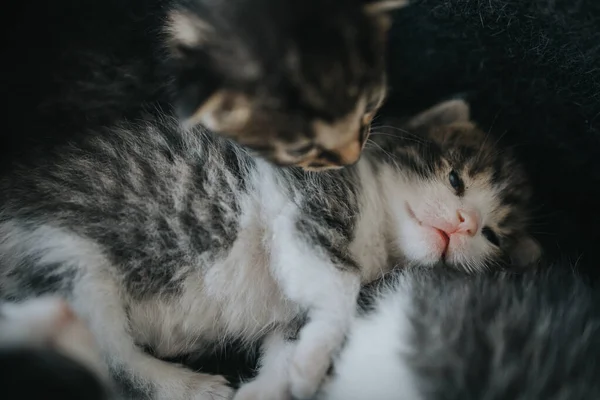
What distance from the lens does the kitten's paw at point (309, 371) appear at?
121 cm

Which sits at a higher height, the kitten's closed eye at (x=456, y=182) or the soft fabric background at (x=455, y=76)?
the soft fabric background at (x=455, y=76)

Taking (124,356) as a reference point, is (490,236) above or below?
below

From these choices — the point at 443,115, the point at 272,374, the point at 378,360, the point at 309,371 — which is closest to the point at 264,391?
the point at 272,374

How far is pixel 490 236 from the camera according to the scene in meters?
1.52

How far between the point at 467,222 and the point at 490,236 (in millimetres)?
177

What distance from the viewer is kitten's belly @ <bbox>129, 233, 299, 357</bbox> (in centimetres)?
133

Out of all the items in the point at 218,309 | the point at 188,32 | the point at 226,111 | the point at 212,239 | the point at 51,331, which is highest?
the point at 188,32

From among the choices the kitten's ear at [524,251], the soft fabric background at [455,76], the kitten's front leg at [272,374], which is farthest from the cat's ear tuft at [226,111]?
the kitten's ear at [524,251]

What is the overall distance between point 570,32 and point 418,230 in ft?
1.87

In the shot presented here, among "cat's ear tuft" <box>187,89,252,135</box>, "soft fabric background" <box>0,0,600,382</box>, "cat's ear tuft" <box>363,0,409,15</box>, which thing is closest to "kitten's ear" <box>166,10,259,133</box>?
"cat's ear tuft" <box>187,89,252,135</box>

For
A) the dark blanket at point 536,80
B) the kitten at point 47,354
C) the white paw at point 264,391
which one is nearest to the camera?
the kitten at point 47,354

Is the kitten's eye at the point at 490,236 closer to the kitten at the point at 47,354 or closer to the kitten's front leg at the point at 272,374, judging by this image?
the kitten's front leg at the point at 272,374

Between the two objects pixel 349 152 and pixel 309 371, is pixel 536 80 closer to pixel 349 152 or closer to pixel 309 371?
pixel 349 152

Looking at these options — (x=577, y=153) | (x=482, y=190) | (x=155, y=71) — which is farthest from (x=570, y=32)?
(x=155, y=71)
